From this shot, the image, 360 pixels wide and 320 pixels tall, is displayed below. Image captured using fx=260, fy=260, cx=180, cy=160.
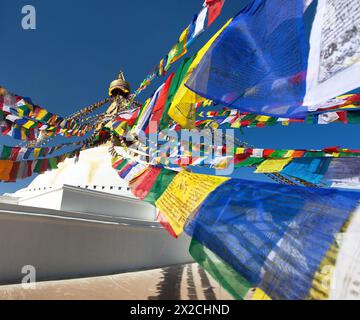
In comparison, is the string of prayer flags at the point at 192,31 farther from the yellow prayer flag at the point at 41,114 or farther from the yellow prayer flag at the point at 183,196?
the yellow prayer flag at the point at 41,114

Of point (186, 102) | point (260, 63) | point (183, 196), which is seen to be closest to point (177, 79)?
point (186, 102)

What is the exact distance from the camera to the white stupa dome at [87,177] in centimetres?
806

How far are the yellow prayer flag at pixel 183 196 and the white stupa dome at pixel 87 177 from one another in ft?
18.1

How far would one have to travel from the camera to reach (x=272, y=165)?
4.20 meters

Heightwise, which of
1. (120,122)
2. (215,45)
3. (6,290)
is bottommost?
(6,290)

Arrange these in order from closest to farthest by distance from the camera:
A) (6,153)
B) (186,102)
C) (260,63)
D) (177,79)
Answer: (260,63) → (186,102) → (177,79) → (6,153)

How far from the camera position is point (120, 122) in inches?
163

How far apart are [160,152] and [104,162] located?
3.73 m

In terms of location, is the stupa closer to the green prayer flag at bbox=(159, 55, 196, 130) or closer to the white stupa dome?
the white stupa dome

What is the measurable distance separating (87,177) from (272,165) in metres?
6.00

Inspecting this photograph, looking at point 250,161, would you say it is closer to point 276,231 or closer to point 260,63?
point 260,63
